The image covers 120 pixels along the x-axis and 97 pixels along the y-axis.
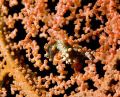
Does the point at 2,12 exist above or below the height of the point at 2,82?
above

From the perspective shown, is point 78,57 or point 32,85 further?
point 32,85

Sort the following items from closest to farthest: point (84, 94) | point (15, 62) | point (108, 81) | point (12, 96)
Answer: point (108, 81), point (84, 94), point (15, 62), point (12, 96)

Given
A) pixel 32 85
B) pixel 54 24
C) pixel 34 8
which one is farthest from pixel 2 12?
pixel 32 85

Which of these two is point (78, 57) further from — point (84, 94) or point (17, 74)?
point (17, 74)

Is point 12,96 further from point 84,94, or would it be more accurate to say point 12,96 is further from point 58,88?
point 84,94

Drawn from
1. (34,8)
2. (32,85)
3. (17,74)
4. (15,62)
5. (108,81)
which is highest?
(34,8)

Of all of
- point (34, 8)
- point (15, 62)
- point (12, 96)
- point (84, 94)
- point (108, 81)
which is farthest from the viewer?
point (12, 96)
